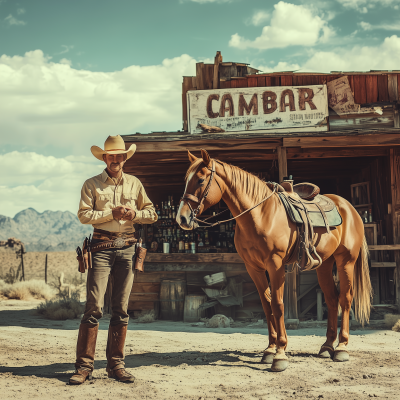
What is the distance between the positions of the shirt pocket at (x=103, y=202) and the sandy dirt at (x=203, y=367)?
5.50 ft

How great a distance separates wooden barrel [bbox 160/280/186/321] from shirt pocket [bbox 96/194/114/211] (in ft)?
17.6

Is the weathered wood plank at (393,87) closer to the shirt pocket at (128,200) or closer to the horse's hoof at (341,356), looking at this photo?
the horse's hoof at (341,356)

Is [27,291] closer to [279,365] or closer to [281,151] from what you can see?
[281,151]

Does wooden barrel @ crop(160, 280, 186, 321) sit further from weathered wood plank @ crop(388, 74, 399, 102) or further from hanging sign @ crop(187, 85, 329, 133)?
weathered wood plank @ crop(388, 74, 399, 102)

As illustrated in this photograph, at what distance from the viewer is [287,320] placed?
27.2ft

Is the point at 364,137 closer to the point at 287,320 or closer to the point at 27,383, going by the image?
the point at 287,320

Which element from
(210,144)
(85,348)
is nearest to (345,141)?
(210,144)

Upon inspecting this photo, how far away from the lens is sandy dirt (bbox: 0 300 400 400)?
13.2ft

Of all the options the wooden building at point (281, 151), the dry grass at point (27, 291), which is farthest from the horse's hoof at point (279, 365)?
the dry grass at point (27, 291)

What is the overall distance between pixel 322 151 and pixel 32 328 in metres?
6.74

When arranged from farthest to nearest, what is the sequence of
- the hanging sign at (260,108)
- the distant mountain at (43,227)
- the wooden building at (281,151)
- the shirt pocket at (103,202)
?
the distant mountain at (43,227) → the hanging sign at (260,108) → the wooden building at (281,151) → the shirt pocket at (103,202)

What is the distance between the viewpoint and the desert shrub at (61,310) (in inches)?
387

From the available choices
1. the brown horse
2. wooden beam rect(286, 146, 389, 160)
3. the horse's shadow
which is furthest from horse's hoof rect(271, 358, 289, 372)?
wooden beam rect(286, 146, 389, 160)

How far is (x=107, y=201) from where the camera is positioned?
14.8 feet
